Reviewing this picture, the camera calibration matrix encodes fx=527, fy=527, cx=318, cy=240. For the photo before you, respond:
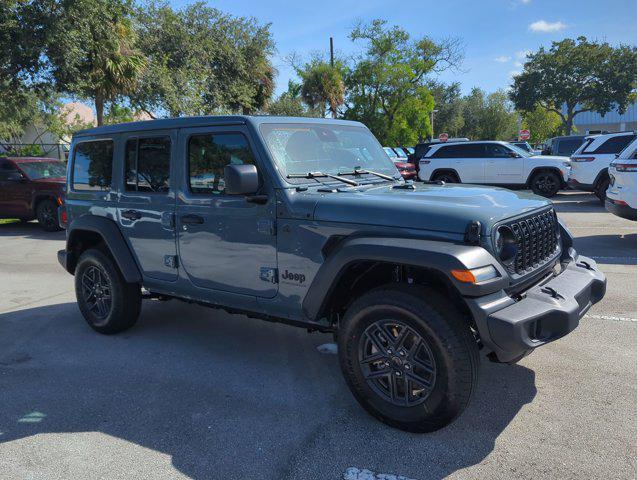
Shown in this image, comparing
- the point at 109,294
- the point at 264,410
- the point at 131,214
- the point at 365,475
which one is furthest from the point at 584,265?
the point at 109,294

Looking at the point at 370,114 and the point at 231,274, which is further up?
the point at 370,114

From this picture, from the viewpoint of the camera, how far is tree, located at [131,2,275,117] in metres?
18.9

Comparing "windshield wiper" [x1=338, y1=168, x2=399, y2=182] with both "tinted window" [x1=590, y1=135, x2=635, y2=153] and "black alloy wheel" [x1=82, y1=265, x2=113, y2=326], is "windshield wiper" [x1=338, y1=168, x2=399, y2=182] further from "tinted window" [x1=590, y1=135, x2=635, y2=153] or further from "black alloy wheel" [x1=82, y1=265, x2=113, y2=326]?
"tinted window" [x1=590, y1=135, x2=635, y2=153]

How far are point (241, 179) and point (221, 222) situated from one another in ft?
1.99

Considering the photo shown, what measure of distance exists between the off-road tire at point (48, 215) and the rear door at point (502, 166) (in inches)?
465

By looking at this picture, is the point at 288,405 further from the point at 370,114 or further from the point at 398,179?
the point at 370,114

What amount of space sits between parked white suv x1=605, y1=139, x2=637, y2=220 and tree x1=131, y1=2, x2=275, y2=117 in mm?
14778

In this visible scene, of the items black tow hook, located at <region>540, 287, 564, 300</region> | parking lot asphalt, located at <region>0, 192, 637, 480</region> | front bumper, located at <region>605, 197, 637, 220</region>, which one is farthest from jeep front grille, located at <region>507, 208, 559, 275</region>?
front bumper, located at <region>605, 197, 637, 220</region>

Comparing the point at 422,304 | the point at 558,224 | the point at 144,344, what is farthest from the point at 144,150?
the point at 558,224

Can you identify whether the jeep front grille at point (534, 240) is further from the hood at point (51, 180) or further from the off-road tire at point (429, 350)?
the hood at point (51, 180)

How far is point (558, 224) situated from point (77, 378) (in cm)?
378

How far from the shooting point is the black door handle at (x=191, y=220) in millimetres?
3891

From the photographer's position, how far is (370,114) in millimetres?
34781

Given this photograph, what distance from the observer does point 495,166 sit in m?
15.8
